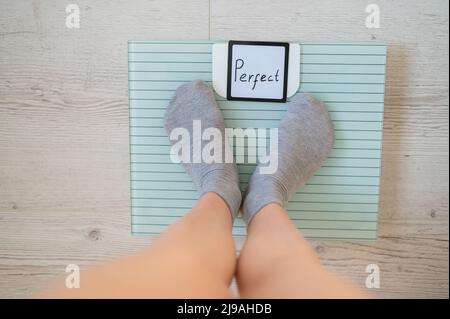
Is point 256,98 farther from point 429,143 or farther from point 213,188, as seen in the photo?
point 429,143

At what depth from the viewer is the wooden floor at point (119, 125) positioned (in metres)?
0.71

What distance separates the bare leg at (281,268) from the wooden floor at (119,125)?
0.18 metres

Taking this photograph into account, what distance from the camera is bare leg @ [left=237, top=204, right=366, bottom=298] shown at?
449mm

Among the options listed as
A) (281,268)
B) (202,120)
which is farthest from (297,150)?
(281,268)

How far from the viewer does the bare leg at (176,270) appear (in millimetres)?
428

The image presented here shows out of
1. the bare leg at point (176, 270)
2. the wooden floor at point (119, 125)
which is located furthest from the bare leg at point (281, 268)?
the wooden floor at point (119, 125)

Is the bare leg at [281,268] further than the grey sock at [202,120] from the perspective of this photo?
No

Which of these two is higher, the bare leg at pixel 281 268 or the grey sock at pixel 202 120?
the grey sock at pixel 202 120

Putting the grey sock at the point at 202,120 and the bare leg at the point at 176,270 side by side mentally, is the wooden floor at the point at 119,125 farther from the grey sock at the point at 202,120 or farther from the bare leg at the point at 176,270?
the bare leg at the point at 176,270

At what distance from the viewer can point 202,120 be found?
0.74 meters

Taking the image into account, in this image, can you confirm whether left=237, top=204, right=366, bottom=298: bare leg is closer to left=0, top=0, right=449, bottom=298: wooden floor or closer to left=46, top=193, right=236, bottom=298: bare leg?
left=46, top=193, right=236, bottom=298: bare leg

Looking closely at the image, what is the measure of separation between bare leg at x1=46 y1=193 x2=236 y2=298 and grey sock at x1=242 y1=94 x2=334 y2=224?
0.45 ft

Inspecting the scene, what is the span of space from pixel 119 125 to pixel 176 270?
0.37 metres
